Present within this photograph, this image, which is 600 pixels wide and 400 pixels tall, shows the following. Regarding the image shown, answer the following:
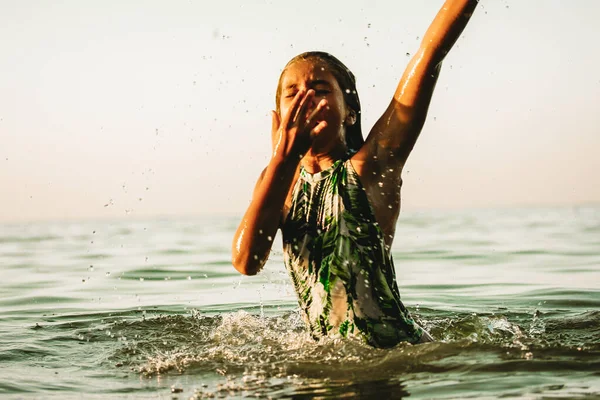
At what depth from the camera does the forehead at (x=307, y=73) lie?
13.9 ft

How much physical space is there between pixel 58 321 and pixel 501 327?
12.6 feet

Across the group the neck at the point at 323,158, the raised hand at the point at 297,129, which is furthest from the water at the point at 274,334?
the raised hand at the point at 297,129

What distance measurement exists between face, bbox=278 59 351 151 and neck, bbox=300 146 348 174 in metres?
0.04

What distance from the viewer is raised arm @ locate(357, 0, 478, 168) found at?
404cm

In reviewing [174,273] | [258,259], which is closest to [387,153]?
[258,259]

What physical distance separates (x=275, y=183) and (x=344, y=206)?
0.49m

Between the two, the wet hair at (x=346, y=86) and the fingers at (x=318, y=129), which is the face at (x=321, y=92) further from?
the fingers at (x=318, y=129)

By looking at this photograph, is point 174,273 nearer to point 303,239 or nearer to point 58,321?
point 58,321

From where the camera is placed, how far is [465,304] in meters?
8.03

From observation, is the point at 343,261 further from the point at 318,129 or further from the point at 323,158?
the point at 318,129

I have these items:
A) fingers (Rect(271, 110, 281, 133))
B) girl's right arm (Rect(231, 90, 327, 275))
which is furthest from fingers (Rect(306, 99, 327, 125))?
fingers (Rect(271, 110, 281, 133))

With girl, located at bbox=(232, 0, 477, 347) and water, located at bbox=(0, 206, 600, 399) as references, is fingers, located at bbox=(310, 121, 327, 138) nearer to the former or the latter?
girl, located at bbox=(232, 0, 477, 347)

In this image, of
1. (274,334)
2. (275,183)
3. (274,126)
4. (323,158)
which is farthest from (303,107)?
(274,334)

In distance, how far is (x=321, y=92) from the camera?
419 centimetres
